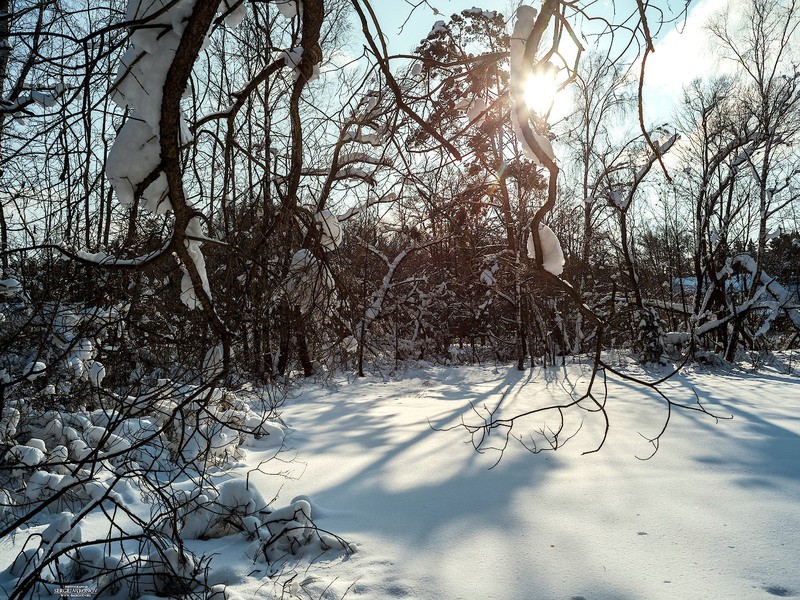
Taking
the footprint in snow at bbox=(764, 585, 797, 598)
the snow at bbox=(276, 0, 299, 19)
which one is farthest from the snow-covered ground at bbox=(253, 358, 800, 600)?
the snow at bbox=(276, 0, 299, 19)

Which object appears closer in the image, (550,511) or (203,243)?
(203,243)

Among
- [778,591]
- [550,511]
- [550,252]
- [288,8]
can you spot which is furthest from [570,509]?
[288,8]

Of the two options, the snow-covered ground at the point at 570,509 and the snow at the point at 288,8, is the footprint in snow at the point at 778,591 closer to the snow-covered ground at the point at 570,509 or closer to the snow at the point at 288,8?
the snow-covered ground at the point at 570,509

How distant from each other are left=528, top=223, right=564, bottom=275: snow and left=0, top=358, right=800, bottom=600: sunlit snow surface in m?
1.58

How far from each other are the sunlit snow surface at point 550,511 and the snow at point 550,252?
1.58 meters

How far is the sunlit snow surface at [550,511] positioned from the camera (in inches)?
94.7

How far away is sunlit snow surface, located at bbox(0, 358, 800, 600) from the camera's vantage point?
2.40 meters

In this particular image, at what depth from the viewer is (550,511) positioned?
3.17m

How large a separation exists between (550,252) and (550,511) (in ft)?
7.27

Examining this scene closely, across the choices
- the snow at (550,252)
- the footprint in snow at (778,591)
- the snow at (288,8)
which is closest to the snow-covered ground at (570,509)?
the footprint in snow at (778,591)

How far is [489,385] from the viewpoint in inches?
351

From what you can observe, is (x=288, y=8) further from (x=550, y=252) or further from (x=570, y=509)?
(x=570, y=509)

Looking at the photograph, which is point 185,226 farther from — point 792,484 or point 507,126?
point 792,484

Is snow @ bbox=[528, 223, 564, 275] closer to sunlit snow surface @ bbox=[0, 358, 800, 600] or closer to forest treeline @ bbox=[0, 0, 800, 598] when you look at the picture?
forest treeline @ bbox=[0, 0, 800, 598]
